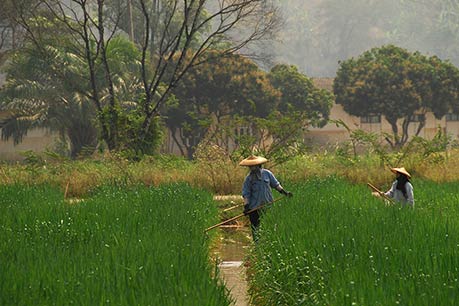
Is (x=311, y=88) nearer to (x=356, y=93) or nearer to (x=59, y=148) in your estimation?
(x=356, y=93)

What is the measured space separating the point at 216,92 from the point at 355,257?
35.7m

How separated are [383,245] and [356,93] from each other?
3973 cm

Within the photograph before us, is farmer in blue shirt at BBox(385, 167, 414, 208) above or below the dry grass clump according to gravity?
above

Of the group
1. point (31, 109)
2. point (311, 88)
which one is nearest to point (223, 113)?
point (311, 88)

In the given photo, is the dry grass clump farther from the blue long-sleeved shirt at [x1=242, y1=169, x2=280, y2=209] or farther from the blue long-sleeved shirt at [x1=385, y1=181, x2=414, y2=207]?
the blue long-sleeved shirt at [x1=242, y1=169, x2=280, y2=209]

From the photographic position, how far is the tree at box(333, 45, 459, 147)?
45188mm

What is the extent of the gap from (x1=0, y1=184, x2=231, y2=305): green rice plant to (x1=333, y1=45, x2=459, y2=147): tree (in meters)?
34.2

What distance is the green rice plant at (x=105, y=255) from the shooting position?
5664 mm

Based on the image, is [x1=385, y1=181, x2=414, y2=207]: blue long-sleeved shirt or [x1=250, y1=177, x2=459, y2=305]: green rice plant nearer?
[x1=250, y1=177, x2=459, y2=305]: green rice plant

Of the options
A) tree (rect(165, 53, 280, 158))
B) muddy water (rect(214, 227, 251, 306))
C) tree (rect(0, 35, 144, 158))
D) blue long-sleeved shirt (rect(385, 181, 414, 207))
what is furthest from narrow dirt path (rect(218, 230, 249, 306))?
tree (rect(165, 53, 280, 158))

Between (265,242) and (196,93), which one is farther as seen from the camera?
(196,93)

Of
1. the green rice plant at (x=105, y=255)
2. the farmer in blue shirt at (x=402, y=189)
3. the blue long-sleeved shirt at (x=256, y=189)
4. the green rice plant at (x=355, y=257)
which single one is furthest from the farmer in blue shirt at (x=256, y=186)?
the farmer in blue shirt at (x=402, y=189)

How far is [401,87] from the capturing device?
45031 millimetres

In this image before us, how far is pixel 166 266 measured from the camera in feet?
22.0
